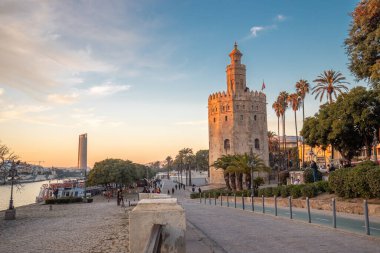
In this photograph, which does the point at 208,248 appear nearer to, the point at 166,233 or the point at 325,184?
the point at 166,233

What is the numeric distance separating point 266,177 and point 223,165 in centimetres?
2323

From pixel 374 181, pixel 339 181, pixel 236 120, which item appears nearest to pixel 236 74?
pixel 236 120

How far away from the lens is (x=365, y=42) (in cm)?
1380

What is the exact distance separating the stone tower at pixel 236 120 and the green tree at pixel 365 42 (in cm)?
4791

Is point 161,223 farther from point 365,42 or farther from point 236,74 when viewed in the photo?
point 236,74

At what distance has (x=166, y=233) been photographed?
3.64 m

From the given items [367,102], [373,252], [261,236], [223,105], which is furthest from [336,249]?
[223,105]

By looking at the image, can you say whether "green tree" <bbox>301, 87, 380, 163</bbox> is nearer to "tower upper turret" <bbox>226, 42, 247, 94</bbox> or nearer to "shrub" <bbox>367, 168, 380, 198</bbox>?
"shrub" <bbox>367, 168, 380, 198</bbox>

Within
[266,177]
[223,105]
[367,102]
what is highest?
[223,105]

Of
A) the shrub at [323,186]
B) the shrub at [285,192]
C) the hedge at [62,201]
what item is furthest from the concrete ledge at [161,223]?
the hedge at [62,201]

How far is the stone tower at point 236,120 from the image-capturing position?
63469 millimetres

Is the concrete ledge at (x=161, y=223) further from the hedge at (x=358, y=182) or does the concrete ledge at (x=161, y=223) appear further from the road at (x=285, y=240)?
the hedge at (x=358, y=182)

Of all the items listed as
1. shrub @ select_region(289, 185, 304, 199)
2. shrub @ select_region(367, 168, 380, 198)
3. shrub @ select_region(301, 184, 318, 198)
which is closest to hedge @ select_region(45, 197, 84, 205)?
shrub @ select_region(289, 185, 304, 199)

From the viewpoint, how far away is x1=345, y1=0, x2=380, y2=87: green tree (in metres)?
12.0
